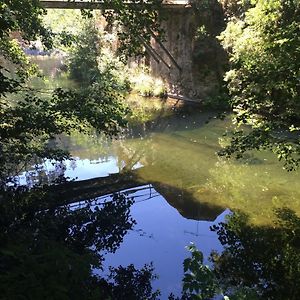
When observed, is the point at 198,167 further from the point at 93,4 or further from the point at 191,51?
the point at 191,51

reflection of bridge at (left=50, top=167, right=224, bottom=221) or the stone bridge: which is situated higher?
the stone bridge

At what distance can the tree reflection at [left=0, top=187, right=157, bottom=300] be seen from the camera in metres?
4.08

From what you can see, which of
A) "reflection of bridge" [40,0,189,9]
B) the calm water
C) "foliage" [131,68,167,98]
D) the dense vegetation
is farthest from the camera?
"foliage" [131,68,167,98]

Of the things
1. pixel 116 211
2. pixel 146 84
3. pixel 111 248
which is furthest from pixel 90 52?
pixel 111 248

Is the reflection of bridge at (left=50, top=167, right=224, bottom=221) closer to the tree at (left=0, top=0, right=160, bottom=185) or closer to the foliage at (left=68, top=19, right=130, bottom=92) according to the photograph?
the tree at (left=0, top=0, right=160, bottom=185)

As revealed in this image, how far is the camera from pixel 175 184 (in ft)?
Answer: 44.0

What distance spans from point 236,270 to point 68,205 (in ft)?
16.9

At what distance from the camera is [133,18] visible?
6.50 meters

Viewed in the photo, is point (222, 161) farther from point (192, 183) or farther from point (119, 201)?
point (119, 201)

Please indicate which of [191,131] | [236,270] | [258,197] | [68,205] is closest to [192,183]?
[258,197]

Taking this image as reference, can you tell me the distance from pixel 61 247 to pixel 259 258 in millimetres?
4980

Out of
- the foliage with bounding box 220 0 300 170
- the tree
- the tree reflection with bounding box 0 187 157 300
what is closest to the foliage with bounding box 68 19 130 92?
the tree reflection with bounding box 0 187 157 300

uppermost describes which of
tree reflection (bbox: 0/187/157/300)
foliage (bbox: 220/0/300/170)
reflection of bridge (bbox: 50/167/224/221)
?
foliage (bbox: 220/0/300/170)

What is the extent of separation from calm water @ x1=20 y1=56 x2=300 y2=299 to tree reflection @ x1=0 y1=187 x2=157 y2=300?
0.46 metres
